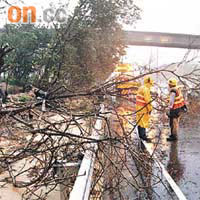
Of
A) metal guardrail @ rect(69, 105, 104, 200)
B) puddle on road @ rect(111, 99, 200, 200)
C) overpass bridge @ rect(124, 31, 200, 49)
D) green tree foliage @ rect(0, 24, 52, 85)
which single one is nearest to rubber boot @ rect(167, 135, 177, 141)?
puddle on road @ rect(111, 99, 200, 200)

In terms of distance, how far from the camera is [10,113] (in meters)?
3.02

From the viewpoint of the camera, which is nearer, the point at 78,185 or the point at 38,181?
the point at 78,185

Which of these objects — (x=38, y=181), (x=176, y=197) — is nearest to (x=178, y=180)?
(x=176, y=197)

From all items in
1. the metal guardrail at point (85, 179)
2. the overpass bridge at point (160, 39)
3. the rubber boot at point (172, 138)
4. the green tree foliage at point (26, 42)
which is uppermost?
the overpass bridge at point (160, 39)

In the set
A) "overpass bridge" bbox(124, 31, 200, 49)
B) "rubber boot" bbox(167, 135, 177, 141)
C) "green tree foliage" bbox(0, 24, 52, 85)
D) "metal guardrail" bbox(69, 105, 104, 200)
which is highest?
"overpass bridge" bbox(124, 31, 200, 49)

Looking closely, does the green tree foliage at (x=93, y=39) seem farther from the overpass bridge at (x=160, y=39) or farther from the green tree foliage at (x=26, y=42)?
the overpass bridge at (x=160, y=39)

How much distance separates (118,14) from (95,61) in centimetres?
330

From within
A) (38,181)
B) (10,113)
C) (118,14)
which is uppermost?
(118,14)

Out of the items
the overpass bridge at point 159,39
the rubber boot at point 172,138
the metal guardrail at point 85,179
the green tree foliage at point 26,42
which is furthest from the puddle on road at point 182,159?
the overpass bridge at point 159,39

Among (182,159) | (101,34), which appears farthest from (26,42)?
(182,159)

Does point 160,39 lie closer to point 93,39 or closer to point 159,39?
point 159,39

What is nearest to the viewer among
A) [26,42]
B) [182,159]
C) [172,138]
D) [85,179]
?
[85,179]

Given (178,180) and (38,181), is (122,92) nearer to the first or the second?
(38,181)

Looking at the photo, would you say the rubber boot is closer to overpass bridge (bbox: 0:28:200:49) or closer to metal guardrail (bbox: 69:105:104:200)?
metal guardrail (bbox: 69:105:104:200)
